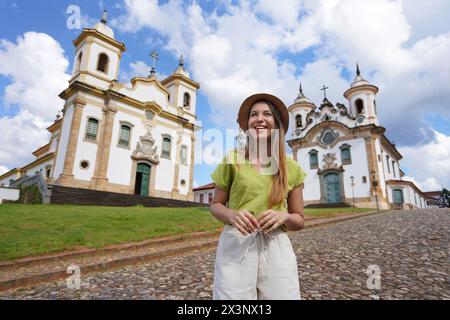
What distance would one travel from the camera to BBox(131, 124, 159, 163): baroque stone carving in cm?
2266

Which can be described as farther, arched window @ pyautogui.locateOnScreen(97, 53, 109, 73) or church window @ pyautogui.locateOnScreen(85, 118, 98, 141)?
arched window @ pyautogui.locateOnScreen(97, 53, 109, 73)

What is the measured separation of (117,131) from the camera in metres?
21.9

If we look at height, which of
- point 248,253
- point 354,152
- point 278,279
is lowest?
point 278,279

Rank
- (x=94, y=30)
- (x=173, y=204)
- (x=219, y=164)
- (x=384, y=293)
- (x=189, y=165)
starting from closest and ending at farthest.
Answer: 1. (x=219, y=164)
2. (x=384, y=293)
3. (x=173, y=204)
4. (x=94, y=30)
5. (x=189, y=165)

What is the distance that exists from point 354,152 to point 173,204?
2157cm

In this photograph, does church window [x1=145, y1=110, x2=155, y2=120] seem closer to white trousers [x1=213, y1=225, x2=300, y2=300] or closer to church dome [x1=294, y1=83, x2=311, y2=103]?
church dome [x1=294, y1=83, x2=311, y2=103]

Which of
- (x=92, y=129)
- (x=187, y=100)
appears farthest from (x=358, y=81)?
(x=92, y=129)

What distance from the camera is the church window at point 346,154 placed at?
30.4 metres

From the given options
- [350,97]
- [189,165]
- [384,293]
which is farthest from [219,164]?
[350,97]

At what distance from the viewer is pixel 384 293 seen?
324 centimetres

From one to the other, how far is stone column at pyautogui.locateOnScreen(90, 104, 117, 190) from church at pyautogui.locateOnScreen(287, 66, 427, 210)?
73.0ft

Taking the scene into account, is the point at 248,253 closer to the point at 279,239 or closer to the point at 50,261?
the point at 279,239

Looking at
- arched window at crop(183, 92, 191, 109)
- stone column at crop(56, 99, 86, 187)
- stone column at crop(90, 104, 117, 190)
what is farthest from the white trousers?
arched window at crop(183, 92, 191, 109)

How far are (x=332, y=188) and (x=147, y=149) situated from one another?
69.6 ft
